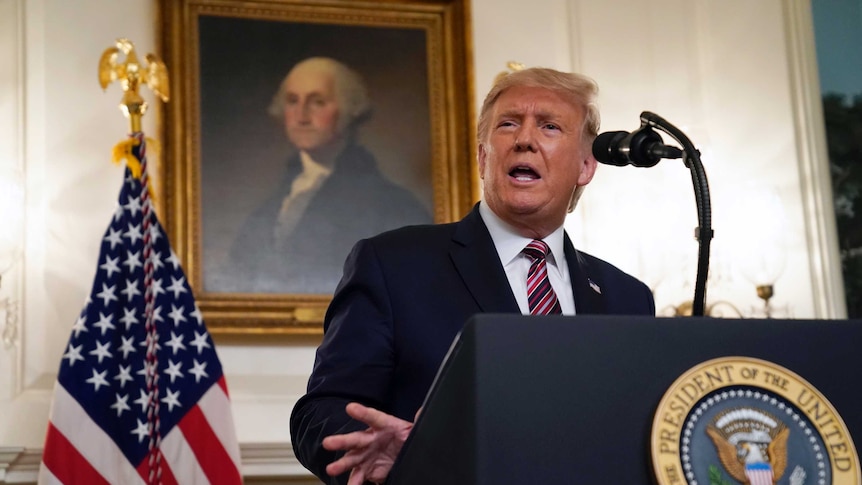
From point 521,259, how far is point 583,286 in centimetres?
16

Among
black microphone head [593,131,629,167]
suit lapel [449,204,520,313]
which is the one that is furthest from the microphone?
suit lapel [449,204,520,313]

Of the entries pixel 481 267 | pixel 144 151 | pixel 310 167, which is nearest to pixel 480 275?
pixel 481 267

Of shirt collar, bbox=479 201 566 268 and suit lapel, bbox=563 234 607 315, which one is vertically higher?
shirt collar, bbox=479 201 566 268

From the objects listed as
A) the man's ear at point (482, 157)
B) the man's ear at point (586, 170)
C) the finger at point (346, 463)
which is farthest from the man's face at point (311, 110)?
the finger at point (346, 463)

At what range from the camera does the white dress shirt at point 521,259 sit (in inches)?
109

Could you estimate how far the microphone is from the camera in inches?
86.6

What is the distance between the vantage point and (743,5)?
6406mm

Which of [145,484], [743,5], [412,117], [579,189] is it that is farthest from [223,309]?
[743,5]

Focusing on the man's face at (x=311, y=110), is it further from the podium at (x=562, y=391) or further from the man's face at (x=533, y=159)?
the podium at (x=562, y=391)

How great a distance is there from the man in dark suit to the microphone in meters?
0.45

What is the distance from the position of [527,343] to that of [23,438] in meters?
3.93

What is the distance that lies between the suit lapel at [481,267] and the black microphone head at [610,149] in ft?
1.37

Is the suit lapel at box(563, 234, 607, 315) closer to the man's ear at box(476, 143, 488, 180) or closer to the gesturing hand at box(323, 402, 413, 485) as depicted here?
the man's ear at box(476, 143, 488, 180)

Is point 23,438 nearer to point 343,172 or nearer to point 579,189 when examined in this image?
point 343,172
